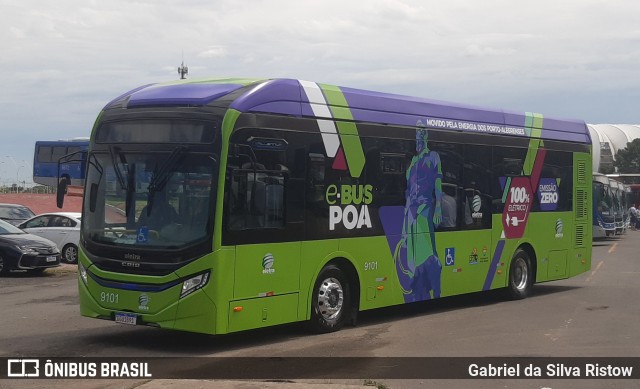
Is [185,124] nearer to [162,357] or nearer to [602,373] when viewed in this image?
[162,357]

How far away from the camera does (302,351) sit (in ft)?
35.3

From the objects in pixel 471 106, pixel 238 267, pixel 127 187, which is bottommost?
pixel 238 267

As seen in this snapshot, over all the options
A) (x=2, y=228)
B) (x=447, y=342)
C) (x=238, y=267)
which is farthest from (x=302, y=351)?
(x=2, y=228)

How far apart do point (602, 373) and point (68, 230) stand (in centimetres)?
1835

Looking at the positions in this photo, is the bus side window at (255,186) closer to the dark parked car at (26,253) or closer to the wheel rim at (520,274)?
the wheel rim at (520,274)

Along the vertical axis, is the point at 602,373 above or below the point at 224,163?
below

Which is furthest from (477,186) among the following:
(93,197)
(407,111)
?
(93,197)

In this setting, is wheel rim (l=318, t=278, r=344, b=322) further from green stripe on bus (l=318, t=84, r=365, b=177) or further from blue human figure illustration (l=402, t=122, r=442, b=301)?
blue human figure illustration (l=402, t=122, r=442, b=301)

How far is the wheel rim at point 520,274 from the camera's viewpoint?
54.0ft

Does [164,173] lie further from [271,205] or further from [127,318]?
[127,318]

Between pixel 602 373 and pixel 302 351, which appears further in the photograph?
pixel 302 351

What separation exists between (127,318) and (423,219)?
509 centimetres

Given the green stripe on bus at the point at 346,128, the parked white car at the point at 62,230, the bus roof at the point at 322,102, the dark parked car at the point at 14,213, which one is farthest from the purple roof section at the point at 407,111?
the dark parked car at the point at 14,213

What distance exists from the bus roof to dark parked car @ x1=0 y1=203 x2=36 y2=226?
60.3 feet
